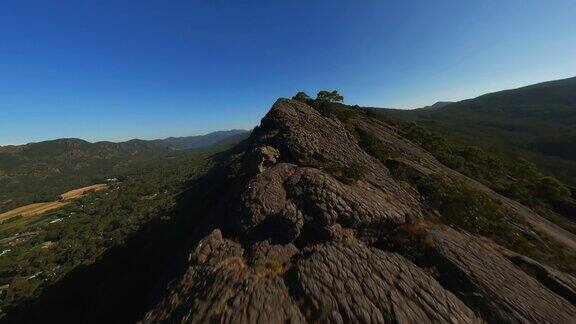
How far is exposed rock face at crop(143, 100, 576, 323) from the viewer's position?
17.5 m

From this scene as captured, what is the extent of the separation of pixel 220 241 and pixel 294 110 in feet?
116

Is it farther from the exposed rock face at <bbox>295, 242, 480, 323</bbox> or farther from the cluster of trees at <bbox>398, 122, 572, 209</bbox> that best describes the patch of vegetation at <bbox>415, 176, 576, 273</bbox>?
the cluster of trees at <bbox>398, 122, 572, 209</bbox>

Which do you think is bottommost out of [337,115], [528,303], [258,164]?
[528,303]

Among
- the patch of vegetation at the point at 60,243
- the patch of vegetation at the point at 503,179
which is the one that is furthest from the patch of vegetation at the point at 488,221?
the patch of vegetation at the point at 60,243

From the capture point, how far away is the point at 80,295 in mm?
67375

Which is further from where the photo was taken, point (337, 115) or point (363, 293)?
point (337, 115)

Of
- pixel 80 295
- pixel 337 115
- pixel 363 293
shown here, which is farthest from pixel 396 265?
pixel 80 295

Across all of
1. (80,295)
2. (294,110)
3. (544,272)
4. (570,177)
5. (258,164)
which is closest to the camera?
(544,272)

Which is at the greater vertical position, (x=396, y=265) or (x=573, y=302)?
(x=396, y=265)

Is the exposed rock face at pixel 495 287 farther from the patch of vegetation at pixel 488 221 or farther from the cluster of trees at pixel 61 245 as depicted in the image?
the cluster of trees at pixel 61 245

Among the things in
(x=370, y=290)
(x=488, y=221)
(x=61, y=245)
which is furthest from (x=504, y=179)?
(x=61, y=245)

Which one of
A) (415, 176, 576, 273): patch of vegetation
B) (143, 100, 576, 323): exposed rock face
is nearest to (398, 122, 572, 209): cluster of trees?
(415, 176, 576, 273): patch of vegetation

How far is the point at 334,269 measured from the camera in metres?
20.3

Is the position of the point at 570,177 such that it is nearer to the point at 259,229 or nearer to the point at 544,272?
the point at 544,272
